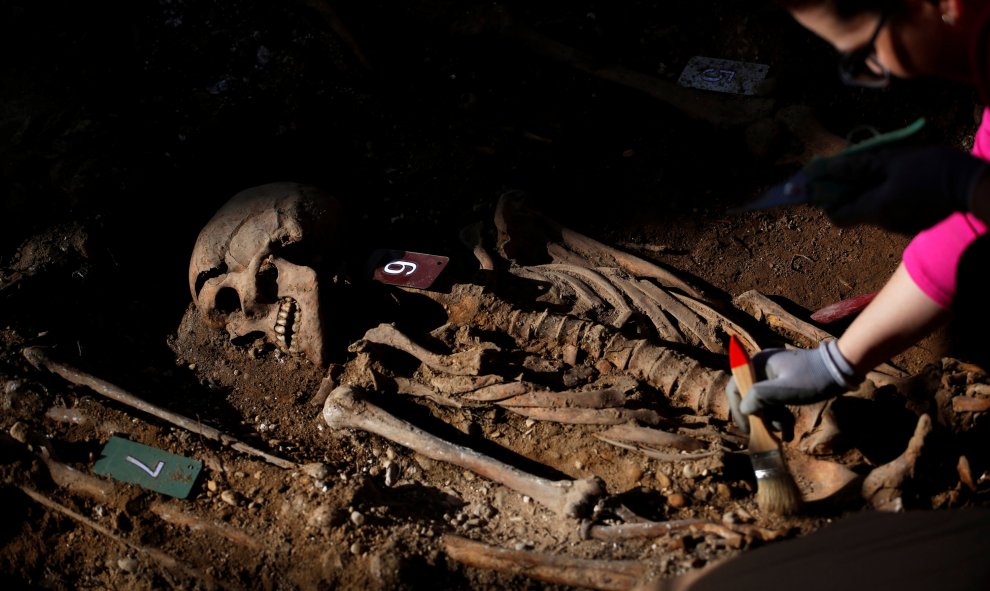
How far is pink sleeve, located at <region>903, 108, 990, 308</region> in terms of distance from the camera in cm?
222

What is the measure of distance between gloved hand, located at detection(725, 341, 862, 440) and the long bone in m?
0.64

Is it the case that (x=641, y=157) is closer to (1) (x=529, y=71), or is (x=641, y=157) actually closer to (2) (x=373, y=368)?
(1) (x=529, y=71)

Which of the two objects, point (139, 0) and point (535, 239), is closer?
point (535, 239)

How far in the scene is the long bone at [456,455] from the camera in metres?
2.83

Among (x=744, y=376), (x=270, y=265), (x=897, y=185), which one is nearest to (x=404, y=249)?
(x=270, y=265)

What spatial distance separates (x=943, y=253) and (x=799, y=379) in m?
0.55

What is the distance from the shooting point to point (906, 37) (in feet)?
5.75

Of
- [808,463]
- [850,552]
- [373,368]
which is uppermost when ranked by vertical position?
[850,552]

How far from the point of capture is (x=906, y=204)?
1.88 metres

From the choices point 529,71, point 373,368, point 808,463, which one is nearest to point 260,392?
point 373,368

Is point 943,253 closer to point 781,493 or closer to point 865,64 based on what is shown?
point 865,64

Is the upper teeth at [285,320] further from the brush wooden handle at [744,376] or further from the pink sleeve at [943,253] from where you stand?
the pink sleeve at [943,253]

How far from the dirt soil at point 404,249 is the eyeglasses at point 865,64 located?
4.19 ft

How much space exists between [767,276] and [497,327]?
1.56m
